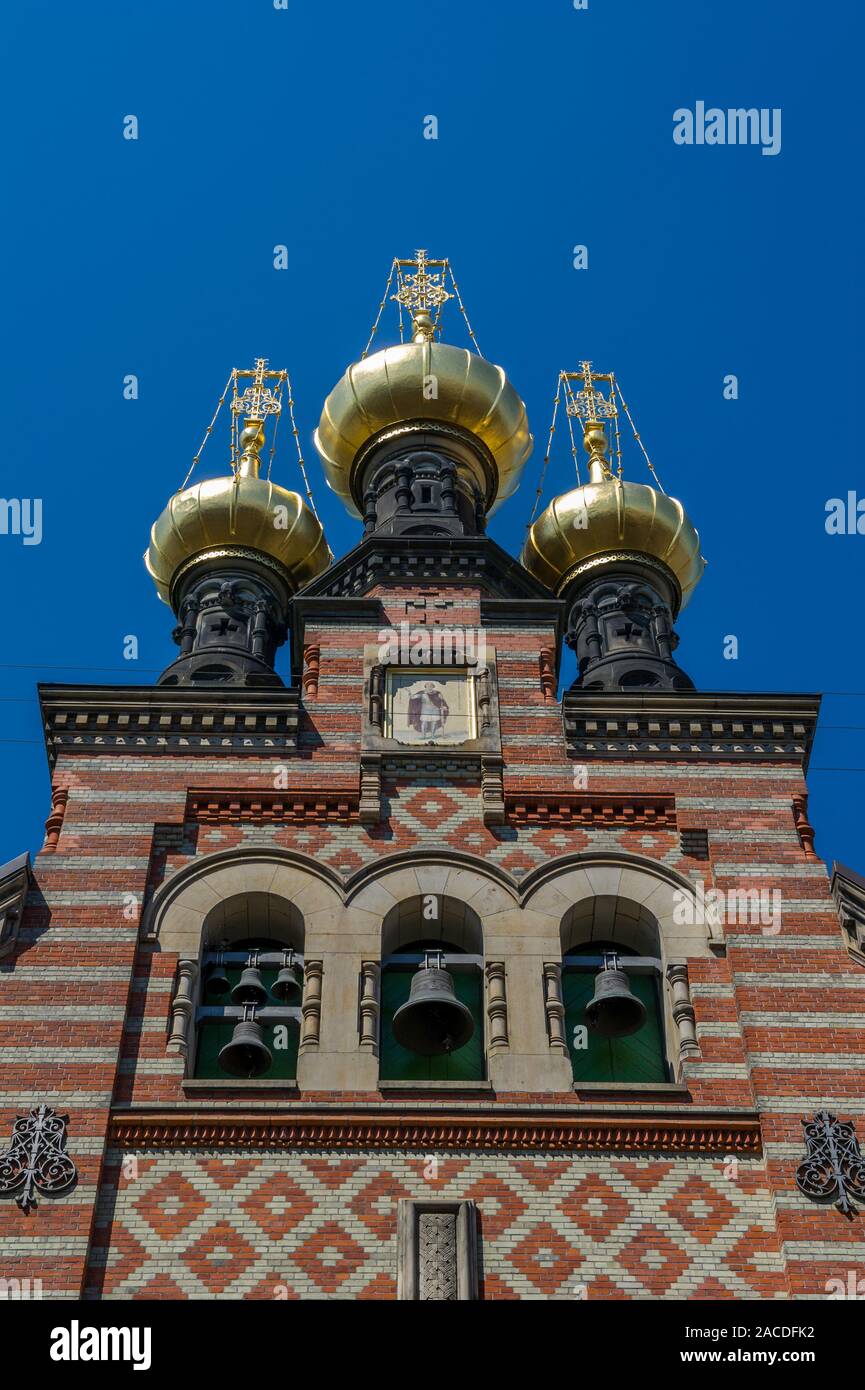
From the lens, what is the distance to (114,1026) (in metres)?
14.7

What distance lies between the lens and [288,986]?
1562 centimetres

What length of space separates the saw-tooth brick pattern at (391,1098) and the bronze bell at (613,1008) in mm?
486

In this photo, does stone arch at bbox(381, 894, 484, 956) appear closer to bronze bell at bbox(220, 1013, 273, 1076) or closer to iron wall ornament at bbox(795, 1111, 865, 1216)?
bronze bell at bbox(220, 1013, 273, 1076)

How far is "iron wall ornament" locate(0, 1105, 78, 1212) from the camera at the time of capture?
13.5 metres

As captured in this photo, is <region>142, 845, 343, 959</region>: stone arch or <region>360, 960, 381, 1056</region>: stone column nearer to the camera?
<region>360, 960, 381, 1056</region>: stone column

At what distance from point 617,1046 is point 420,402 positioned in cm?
1119

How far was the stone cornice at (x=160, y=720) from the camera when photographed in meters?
17.6

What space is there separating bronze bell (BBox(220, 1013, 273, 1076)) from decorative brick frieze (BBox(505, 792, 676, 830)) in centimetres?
314

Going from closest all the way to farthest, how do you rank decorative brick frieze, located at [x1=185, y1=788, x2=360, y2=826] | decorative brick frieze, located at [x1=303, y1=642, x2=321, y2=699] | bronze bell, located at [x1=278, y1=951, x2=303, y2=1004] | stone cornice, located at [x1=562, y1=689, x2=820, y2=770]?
bronze bell, located at [x1=278, y1=951, x2=303, y2=1004] → decorative brick frieze, located at [x1=185, y1=788, x2=360, y2=826] → stone cornice, located at [x1=562, y1=689, x2=820, y2=770] → decorative brick frieze, located at [x1=303, y1=642, x2=321, y2=699]

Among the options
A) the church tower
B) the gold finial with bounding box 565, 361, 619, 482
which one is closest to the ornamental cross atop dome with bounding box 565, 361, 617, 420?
the gold finial with bounding box 565, 361, 619, 482

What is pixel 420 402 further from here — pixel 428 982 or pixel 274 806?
pixel 428 982

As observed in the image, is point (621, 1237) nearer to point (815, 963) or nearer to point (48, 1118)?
point (815, 963)
